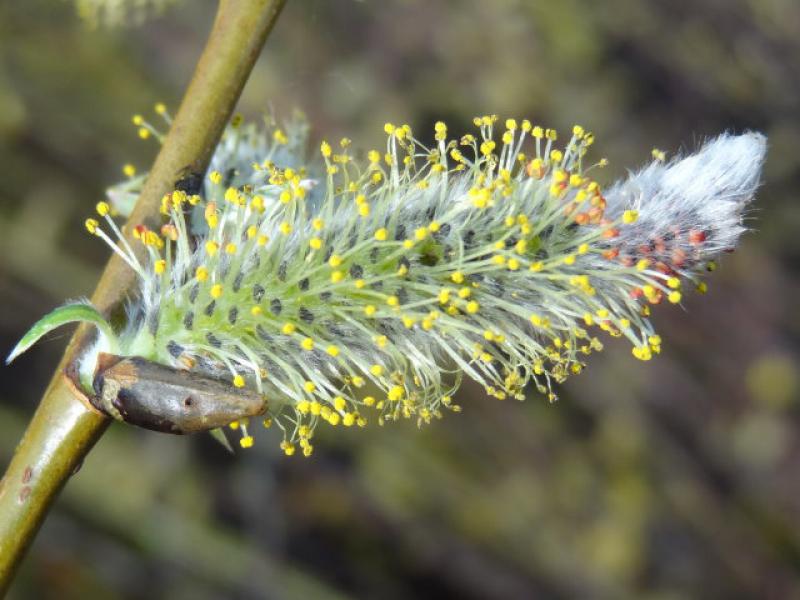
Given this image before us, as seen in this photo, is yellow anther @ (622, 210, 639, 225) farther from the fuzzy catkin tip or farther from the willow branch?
the willow branch

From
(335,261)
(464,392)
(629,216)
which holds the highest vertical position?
(629,216)

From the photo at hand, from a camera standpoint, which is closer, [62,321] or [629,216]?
[62,321]

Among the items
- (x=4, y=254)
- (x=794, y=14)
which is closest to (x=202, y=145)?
(x=4, y=254)

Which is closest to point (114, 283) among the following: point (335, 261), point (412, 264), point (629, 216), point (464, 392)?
point (335, 261)

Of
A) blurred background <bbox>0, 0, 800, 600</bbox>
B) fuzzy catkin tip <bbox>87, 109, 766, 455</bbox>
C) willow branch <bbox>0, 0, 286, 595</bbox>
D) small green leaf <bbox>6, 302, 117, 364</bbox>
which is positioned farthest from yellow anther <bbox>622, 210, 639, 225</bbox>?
blurred background <bbox>0, 0, 800, 600</bbox>

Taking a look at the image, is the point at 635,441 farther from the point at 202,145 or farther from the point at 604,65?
the point at 202,145

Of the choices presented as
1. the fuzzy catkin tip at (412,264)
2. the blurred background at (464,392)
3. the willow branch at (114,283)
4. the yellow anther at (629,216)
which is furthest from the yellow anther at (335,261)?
the blurred background at (464,392)

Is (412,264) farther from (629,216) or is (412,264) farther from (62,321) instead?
(62,321)

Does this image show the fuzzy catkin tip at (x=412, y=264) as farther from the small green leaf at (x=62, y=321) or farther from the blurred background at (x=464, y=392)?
the blurred background at (x=464, y=392)
